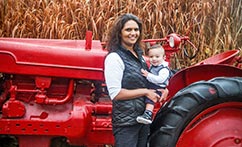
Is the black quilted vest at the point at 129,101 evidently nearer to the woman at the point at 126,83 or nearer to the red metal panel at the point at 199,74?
the woman at the point at 126,83

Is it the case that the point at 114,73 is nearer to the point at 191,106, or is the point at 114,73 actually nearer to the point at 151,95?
the point at 151,95

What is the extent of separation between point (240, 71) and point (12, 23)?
151 inches

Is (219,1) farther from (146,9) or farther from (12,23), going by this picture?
(12,23)

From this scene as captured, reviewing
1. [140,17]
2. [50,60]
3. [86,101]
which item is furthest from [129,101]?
[140,17]

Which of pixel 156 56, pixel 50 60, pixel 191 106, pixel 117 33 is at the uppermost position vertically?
pixel 117 33

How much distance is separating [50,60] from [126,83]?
3.01 ft

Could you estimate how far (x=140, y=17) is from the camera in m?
6.63

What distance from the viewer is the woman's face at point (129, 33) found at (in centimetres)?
320

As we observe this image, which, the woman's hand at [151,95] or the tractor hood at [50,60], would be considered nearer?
the woman's hand at [151,95]

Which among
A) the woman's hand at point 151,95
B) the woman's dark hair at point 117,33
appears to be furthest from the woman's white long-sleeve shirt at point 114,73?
the woman's hand at point 151,95

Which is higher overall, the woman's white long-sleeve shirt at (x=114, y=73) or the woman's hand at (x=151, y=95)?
the woman's white long-sleeve shirt at (x=114, y=73)

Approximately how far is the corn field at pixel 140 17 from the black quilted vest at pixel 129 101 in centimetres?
321

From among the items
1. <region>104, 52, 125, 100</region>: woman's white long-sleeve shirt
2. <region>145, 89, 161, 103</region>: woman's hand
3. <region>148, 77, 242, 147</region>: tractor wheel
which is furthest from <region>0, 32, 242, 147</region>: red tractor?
<region>104, 52, 125, 100</region>: woman's white long-sleeve shirt

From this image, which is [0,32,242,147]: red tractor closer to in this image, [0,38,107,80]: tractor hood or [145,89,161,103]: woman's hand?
[0,38,107,80]: tractor hood
